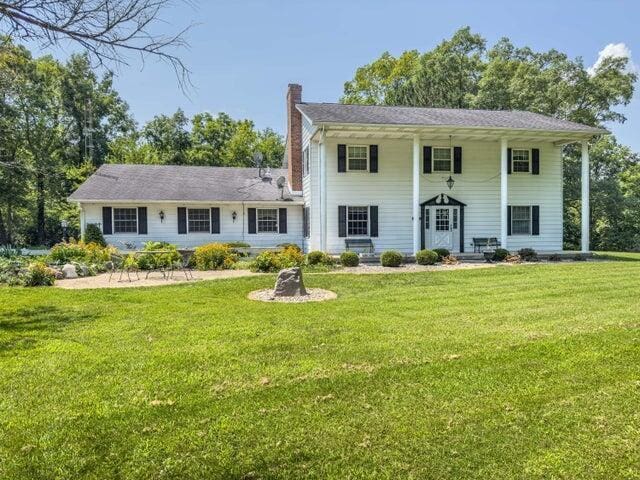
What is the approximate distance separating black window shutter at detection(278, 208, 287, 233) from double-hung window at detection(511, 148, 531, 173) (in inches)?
376

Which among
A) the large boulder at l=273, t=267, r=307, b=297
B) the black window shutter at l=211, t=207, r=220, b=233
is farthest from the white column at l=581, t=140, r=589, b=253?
the black window shutter at l=211, t=207, r=220, b=233

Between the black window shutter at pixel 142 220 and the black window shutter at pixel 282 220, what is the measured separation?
546 centimetres

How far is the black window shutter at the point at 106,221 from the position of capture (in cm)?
1808

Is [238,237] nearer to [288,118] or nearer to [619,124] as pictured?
[288,118]

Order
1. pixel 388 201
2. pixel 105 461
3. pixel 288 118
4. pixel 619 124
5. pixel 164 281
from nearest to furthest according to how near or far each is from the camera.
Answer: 1. pixel 105 461
2. pixel 164 281
3. pixel 388 201
4. pixel 288 118
5. pixel 619 124

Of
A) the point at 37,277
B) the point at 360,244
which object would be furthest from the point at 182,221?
the point at 37,277

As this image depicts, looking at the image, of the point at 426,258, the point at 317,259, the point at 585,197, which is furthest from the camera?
the point at 585,197

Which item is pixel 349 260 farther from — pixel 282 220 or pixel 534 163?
pixel 534 163

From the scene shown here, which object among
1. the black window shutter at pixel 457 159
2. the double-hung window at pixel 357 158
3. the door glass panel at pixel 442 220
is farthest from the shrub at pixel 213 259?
the black window shutter at pixel 457 159

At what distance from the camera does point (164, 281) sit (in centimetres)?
1125

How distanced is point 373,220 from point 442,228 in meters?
2.86

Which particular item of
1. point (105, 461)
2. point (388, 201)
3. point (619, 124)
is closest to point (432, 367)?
point (105, 461)

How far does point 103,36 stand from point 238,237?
50.6 ft

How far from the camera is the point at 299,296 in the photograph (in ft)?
29.0
